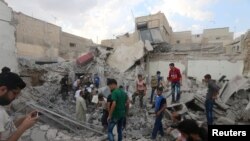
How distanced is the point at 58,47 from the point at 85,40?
507 centimetres

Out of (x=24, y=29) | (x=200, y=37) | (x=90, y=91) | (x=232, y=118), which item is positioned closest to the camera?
(x=232, y=118)

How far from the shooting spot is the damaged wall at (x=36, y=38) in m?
26.0

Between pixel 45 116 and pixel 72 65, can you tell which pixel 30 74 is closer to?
pixel 72 65

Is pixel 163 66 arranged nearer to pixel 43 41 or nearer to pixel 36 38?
pixel 36 38

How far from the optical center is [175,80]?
32.2ft

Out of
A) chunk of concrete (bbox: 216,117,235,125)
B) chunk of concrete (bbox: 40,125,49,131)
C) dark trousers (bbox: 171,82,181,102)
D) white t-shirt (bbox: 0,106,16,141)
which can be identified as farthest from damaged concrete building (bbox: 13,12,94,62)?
white t-shirt (bbox: 0,106,16,141)

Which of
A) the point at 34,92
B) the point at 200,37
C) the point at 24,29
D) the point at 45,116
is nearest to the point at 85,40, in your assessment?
the point at 24,29

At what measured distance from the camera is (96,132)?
26.6 ft

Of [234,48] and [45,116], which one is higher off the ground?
[234,48]

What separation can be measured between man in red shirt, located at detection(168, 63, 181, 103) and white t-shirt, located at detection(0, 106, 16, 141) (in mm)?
7551

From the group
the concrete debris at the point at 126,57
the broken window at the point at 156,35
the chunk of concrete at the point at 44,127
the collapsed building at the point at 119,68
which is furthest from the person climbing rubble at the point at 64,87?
the broken window at the point at 156,35

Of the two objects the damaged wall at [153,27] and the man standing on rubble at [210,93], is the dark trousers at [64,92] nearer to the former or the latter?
the man standing on rubble at [210,93]

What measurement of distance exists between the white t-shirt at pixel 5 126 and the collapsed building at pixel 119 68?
5330 millimetres

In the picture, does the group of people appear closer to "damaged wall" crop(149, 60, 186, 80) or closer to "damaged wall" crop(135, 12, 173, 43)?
"damaged wall" crop(149, 60, 186, 80)
